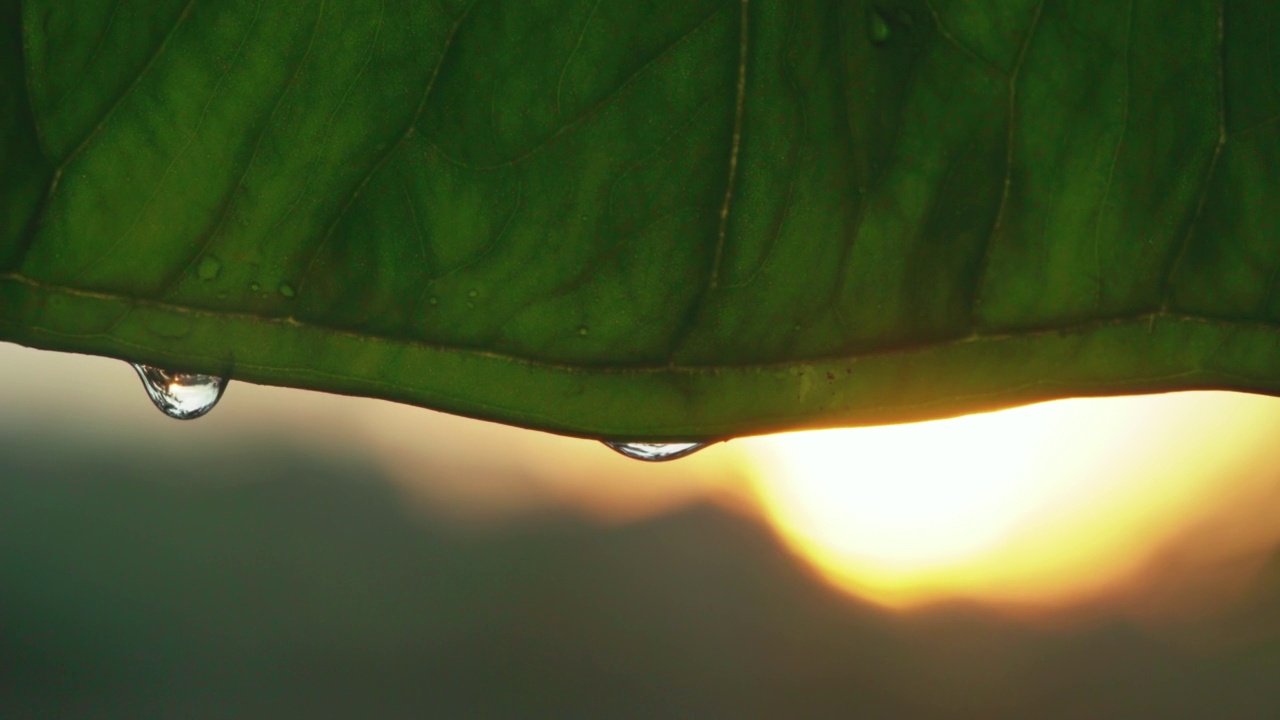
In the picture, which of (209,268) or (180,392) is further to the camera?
(180,392)

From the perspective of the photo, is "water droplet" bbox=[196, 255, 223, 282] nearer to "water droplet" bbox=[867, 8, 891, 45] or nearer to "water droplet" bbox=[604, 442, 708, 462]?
"water droplet" bbox=[604, 442, 708, 462]

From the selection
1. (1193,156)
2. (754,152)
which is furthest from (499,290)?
(1193,156)

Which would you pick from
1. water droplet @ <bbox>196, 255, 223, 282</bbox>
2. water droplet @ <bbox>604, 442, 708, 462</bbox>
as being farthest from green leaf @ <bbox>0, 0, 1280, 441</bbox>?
water droplet @ <bbox>604, 442, 708, 462</bbox>

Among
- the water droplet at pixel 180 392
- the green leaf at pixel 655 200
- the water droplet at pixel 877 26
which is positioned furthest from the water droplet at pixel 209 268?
the water droplet at pixel 877 26

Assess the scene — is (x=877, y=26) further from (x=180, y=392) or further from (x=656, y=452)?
(x=180, y=392)

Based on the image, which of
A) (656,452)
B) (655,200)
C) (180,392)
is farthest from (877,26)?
(180,392)
